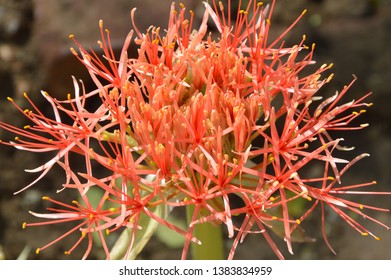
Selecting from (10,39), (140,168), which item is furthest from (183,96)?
(10,39)

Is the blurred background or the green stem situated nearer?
the green stem

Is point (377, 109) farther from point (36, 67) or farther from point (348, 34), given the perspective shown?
point (36, 67)

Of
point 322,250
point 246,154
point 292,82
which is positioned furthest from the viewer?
point 322,250

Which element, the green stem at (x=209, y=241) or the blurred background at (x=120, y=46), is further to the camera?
the blurred background at (x=120, y=46)

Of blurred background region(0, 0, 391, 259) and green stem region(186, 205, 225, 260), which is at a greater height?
blurred background region(0, 0, 391, 259)

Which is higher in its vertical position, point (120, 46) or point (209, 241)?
point (120, 46)

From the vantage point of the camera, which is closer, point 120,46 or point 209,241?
point 209,241

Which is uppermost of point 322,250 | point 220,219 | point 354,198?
point 354,198

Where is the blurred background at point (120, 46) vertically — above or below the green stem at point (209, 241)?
above
